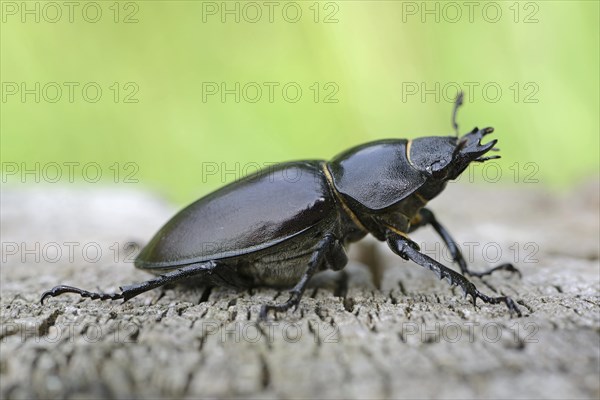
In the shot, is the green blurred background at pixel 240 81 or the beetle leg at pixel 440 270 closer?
the beetle leg at pixel 440 270

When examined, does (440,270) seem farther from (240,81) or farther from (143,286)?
(240,81)

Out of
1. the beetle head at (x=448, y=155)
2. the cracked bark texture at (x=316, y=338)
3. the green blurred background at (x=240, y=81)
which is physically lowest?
the cracked bark texture at (x=316, y=338)

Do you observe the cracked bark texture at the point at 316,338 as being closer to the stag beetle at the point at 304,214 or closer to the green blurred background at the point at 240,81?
the stag beetle at the point at 304,214

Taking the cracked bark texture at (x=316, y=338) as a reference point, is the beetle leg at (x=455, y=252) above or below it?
above

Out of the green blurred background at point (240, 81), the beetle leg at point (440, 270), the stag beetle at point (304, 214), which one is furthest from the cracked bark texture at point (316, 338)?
the green blurred background at point (240, 81)

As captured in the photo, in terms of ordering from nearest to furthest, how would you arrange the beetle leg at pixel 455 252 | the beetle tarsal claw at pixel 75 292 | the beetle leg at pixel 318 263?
the beetle leg at pixel 318 263 → the beetle tarsal claw at pixel 75 292 → the beetle leg at pixel 455 252

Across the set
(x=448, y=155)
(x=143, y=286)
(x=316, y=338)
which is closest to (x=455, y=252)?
(x=448, y=155)

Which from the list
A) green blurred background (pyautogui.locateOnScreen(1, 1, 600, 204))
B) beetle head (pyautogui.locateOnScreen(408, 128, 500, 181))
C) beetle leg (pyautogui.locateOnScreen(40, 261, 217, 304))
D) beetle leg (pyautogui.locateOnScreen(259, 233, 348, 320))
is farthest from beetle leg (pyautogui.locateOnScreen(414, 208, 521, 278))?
green blurred background (pyautogui.locateOnScreen(1, 1, 600, 204))

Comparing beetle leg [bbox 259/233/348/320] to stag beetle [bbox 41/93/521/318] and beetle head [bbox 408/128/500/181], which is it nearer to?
stag beetle [bbox 41/93/521/318]
